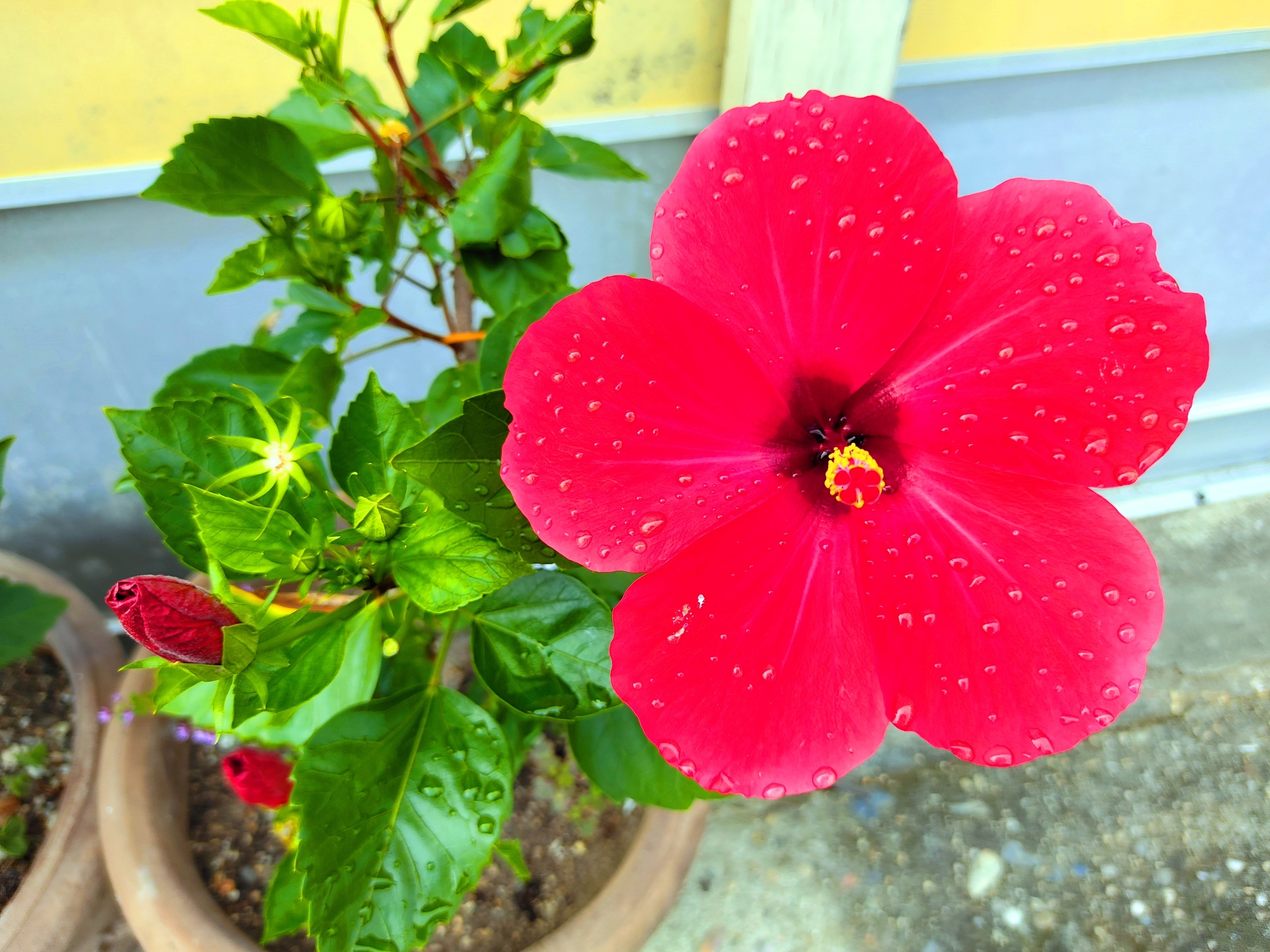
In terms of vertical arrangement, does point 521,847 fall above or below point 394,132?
below

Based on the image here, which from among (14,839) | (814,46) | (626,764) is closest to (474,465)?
(626,764)

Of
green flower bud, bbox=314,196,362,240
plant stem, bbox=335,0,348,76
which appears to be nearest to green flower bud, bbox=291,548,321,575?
green flower bud, bbox=314,196,362,240

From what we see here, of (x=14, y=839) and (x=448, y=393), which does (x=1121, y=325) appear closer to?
(x=448, y=393)

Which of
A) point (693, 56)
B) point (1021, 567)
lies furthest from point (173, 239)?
point (1021, 567)

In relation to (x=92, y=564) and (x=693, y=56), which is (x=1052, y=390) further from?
(x=92, y=564)

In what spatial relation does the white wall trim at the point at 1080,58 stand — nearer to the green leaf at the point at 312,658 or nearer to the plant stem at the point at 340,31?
the plant stem at the point at 340,31

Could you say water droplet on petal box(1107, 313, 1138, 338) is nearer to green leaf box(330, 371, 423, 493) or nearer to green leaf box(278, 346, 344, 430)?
green leaf box(330, 371, 423, 493)

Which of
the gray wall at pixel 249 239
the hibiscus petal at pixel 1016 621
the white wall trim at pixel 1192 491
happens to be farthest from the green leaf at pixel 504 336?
the white wall trim at pixel 1192 491
